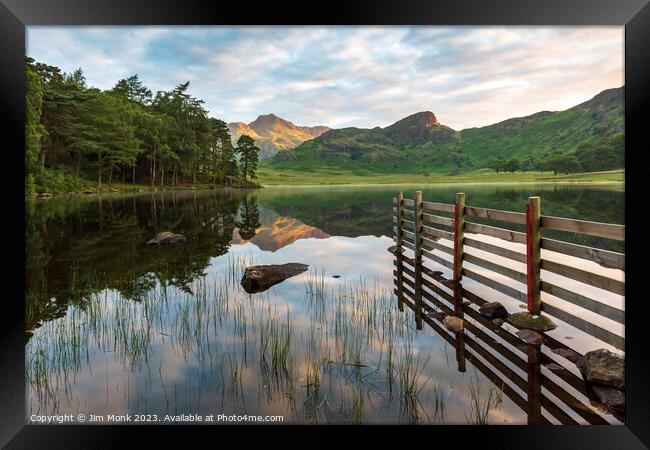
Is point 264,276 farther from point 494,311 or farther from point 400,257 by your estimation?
point 400,257

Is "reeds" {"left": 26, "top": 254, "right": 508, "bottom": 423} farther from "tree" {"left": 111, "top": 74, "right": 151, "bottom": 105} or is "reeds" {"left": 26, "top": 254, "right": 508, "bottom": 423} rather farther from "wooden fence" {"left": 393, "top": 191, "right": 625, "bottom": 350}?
"tree" {"left": 111, "top": 74, "right": 151, "bottom": 105}

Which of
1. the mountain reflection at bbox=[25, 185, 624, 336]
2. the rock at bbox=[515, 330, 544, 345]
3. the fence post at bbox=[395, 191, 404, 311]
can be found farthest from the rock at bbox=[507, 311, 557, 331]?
the mountain reflection at bbox=[25, 185, 624, 336]

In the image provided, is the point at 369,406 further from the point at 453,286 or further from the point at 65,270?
the point at 65,270

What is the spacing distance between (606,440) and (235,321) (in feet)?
19.1

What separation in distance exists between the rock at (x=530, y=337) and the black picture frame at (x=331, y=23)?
2854 mm

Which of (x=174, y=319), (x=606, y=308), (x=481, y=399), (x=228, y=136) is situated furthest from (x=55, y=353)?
(x=228, y=136)

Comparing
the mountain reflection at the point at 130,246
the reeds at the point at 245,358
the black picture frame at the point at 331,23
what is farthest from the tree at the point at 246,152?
the black picture frame at the point at 331,23

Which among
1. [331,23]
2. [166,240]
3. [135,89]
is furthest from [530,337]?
[135,89]

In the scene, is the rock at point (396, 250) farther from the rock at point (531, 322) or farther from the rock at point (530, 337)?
the rock at point (530, 337)

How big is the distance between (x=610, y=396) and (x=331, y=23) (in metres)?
5.20

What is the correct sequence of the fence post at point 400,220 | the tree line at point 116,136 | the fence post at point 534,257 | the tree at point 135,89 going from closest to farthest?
the fence post at point 534,257 → the fence post at point 400,220 → the tree line at point 116,136 → the tree at point 135,89

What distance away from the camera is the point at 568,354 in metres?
5.68

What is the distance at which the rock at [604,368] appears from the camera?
4.60 m

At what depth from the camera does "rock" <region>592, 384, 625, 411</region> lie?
4.36 metres
